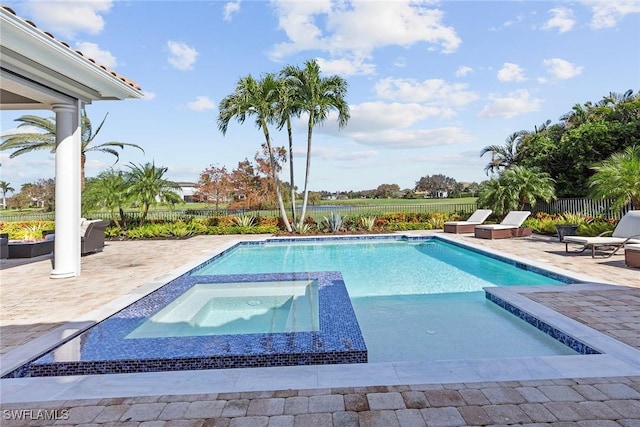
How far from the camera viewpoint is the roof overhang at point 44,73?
14.2 feet

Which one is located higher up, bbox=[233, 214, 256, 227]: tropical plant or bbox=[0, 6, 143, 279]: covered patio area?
bbox=[0, 6, 143, 279]: covered patio area

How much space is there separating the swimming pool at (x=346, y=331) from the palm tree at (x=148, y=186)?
6830 mm

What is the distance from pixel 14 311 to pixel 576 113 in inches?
1187

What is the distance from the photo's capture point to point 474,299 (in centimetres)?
567

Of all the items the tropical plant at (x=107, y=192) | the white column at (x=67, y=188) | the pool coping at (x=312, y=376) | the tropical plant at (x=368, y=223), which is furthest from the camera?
the tropical plant at (x=368, y=223)

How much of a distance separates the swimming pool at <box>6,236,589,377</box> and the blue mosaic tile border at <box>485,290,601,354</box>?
70mm

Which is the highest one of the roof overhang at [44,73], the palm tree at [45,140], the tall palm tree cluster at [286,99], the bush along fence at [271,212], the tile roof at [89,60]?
the tall palm tree cluster at [286,99]

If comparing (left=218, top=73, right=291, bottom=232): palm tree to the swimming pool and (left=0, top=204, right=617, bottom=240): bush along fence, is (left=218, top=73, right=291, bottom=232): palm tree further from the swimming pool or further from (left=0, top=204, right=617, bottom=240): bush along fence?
the swimming pool

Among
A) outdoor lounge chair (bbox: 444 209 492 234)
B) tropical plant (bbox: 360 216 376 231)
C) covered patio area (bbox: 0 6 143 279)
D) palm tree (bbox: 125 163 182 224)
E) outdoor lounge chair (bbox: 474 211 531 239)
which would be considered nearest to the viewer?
covered patio area (bbox: 0 6 143 279)

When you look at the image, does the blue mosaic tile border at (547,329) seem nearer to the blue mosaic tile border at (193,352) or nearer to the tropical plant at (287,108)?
the blue mosaic tile border at (193,352)

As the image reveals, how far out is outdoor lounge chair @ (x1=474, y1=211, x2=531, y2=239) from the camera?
Answer: 12344 millimetres

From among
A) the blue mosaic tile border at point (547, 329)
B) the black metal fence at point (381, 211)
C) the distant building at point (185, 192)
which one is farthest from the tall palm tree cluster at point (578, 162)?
the distant building at point (185, 192)

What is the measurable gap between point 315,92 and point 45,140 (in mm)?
12933

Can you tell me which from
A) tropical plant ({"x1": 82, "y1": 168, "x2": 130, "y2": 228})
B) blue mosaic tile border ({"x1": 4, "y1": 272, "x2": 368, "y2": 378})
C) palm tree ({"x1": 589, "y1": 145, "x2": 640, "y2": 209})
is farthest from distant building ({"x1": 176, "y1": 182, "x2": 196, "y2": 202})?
palm tree ({"x1": 589, "y1": 145, "x2": 640, "y2": 209})
